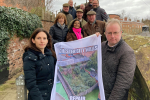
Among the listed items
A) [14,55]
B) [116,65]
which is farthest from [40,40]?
[14,55]

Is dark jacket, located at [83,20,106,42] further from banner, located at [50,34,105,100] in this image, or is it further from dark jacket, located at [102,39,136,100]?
dark jacket, located at [102,39,136,100]

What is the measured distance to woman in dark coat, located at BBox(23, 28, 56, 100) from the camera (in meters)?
1.61

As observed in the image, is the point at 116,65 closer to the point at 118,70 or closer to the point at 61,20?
the point at 118,70

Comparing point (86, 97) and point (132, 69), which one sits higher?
point (132, 69)

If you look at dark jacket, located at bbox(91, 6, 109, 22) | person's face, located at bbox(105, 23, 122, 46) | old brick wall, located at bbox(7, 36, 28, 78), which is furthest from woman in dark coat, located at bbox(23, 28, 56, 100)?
old brick wall, located at bbox(7, 36, 28, 78)

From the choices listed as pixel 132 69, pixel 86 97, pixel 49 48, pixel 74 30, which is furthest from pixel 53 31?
pixel 132 69

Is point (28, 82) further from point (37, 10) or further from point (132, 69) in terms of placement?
point (37, 10)

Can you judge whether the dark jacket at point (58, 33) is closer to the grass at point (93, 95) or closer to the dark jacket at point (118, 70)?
the dark jacket at point (118, 70)

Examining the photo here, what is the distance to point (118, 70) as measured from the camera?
1.40 metres

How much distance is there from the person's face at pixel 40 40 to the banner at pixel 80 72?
0.84 ft

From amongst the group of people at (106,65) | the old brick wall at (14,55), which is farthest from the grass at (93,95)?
the old brick wall at (14,55)

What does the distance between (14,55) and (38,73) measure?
4111 millimetres

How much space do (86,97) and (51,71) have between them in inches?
25.5

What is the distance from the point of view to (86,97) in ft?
5.05
